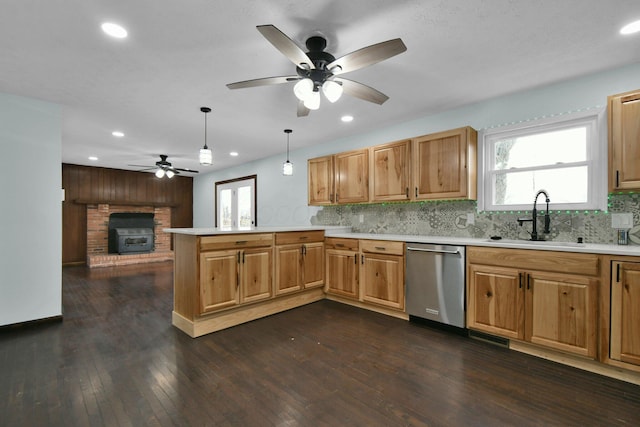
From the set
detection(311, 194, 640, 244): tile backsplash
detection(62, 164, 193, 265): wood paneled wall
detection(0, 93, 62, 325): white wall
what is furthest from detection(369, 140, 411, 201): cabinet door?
detection(62, 164, 193, 265): wood paneled wall

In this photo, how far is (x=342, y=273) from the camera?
149 inches

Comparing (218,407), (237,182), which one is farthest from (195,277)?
(237,182)

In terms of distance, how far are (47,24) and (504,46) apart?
3.25 m

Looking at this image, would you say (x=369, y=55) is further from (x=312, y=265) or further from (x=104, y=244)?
(x=104, y=244)

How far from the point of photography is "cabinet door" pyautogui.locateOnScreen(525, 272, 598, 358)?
2.15 metres

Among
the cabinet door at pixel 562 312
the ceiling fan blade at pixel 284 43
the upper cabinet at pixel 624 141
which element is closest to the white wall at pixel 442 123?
the upper cabinet at pixel 624 141

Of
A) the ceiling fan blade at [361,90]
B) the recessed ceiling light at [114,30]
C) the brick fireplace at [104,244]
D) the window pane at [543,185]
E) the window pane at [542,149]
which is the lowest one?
the brick fireplace at [104,244]

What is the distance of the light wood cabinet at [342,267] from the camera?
365 cm

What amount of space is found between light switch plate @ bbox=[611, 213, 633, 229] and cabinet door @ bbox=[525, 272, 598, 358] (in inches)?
30.7

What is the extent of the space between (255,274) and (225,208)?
4.93 meters

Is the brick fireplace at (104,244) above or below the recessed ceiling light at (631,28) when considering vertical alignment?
below

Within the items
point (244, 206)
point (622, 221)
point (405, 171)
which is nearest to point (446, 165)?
point (405, 171)

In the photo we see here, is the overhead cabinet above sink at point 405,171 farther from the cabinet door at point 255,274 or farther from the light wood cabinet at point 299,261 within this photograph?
the cabinet door at point 255,274

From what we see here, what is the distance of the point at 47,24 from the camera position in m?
1.96
